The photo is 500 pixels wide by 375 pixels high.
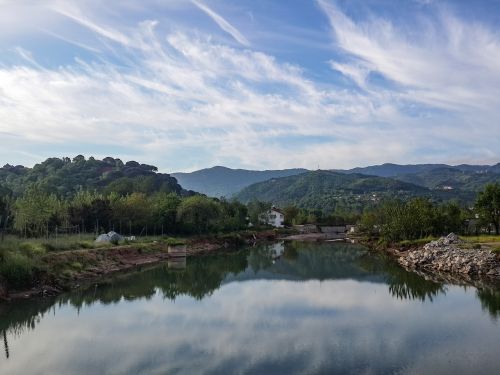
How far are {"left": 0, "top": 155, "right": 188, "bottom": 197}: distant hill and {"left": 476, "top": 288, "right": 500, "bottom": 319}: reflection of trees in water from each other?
7470 centimetres

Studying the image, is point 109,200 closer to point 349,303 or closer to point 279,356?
point 349,303

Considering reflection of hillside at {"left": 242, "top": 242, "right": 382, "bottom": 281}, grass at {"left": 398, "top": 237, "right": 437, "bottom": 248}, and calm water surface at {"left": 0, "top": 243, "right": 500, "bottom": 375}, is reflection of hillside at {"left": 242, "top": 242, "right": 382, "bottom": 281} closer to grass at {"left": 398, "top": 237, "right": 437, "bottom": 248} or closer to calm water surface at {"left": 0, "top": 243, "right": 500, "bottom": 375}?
calm water surface at {"left": 0, "top": 243, "right": 500, "bottom": 375}

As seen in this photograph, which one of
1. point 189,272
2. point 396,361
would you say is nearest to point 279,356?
point 396,361

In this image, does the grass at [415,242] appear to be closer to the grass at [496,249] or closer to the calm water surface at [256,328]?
the grass at [496,249]

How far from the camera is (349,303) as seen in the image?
27.8 meters

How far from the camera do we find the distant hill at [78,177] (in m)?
102

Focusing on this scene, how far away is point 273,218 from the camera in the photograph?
10831cm

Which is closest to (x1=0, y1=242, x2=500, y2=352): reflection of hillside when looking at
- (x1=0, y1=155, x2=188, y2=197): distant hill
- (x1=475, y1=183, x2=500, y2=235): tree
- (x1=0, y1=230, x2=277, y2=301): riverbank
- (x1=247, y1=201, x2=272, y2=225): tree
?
(x1=0, y1=230, x2=277, y2=301): riverbank

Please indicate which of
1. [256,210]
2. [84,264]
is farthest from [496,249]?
[256,210]

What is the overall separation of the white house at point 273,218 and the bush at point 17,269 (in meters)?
76.6

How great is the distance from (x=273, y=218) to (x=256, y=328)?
87.2 m

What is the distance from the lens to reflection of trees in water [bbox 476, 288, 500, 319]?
24411 mm

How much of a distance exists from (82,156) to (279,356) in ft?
488

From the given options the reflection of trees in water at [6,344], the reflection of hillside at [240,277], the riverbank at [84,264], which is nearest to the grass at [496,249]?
the reflection of hillside at [240,277]
